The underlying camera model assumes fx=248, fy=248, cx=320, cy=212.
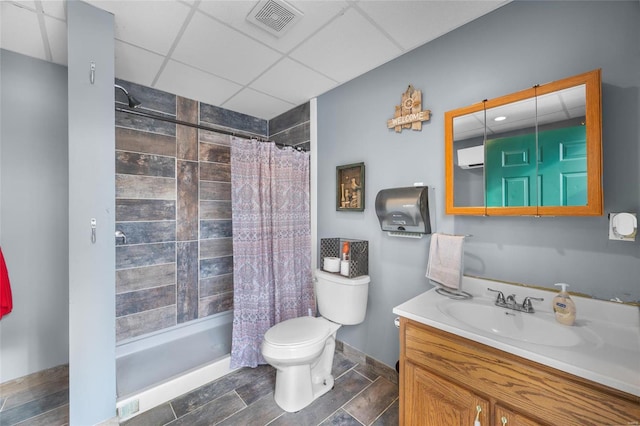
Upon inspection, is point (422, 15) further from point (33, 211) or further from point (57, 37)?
point (33, 211)

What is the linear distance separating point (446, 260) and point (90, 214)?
1991 mm

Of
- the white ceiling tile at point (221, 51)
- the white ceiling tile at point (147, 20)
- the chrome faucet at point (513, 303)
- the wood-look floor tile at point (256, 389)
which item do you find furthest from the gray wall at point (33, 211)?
the chrome faucet at point (513, 303)

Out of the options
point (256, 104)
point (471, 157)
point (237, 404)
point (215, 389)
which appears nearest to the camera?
point (471, 157)

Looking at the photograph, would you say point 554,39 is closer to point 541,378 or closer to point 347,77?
point 347,77

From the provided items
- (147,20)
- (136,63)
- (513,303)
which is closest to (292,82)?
(147,20)

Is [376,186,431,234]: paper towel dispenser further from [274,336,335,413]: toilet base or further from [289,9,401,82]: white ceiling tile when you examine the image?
[274,336,335,413]: toilet base

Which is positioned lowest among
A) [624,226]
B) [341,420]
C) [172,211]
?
[341,420]

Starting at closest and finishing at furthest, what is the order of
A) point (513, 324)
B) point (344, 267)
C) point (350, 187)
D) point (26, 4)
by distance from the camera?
point (513, 324)
point (26, 4)
point (344, 267)
point (350, 187)

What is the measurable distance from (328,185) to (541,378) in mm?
1834

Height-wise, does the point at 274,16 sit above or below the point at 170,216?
above

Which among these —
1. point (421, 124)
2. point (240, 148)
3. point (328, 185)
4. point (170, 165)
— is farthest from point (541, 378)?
point (170, 165)

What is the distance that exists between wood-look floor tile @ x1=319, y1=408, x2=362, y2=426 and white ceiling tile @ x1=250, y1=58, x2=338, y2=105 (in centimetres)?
242

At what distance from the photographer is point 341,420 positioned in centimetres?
152

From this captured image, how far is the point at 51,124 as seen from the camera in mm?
1866
